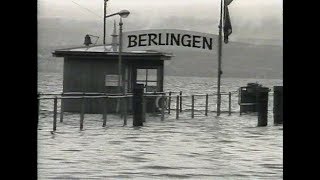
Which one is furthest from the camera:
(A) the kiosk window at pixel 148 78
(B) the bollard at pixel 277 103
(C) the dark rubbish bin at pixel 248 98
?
(C) the dark rubbish bin at pixel 248 98

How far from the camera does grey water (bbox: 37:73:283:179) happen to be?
6.00 metres

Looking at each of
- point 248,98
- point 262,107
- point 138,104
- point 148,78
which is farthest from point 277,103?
point 248,98

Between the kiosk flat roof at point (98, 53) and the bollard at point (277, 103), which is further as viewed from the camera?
the kiosk flat roof at point (98, 53)

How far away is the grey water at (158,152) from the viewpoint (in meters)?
6.00

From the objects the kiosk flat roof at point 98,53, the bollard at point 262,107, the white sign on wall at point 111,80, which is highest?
the kiosk flat roof at point 98,53

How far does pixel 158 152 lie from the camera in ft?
26.2

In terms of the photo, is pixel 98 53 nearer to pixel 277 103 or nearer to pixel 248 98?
pixel 248 98

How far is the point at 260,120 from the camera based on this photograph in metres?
13.4

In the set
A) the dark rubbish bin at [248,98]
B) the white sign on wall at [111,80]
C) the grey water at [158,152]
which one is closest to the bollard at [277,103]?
the grey water at [158,152]

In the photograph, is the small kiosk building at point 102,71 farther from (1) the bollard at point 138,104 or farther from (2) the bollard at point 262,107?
(2) the bollard at point 262,107

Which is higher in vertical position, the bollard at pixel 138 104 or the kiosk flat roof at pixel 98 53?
the kiosk flat roof at pixel 98 53
